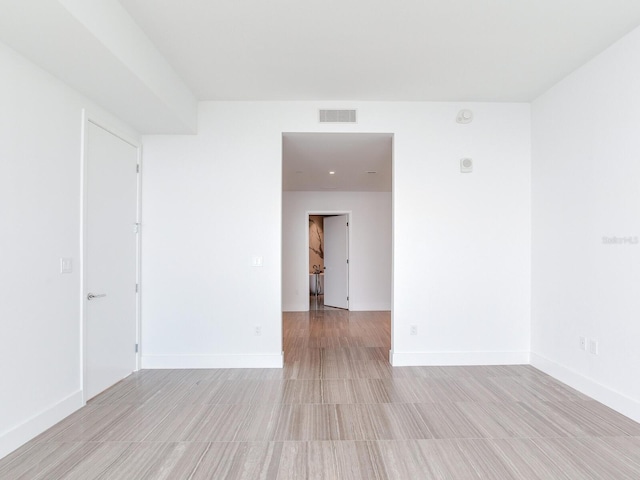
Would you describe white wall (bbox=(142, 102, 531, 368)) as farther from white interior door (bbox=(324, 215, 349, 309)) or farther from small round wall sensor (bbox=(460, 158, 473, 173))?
white interior door (bbox=(324, 215, 349, 309))

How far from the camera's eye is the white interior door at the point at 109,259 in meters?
2.90

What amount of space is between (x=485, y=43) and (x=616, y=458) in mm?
2945

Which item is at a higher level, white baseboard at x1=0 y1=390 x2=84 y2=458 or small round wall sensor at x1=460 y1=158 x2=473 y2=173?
small round wall sensor at x1=460 y1=158 x2=473 y2=173

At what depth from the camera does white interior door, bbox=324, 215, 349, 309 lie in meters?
7.58

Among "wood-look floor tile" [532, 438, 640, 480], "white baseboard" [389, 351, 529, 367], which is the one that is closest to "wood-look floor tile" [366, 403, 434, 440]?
"wood-look floor tile" [532, 438, 640, 480]

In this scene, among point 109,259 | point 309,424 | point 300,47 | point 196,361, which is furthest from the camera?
point 196,361

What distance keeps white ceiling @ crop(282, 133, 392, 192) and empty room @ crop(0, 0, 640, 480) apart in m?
0.06

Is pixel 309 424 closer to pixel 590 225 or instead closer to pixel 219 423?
pixel 219 423

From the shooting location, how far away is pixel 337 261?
778cm

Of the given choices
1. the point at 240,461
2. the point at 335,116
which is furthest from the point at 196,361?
the point at 335,116

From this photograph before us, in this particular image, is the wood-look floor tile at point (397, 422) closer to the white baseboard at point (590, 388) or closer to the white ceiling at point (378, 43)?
the white baseboard at point (590, 388)

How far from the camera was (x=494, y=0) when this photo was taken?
222cm

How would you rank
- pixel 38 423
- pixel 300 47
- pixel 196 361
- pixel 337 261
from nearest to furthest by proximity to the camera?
1. pixel 38 423
2. pixel 300 47
3. pixel 196 361
4. pixel 337 261

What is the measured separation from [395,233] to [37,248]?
122 inches
